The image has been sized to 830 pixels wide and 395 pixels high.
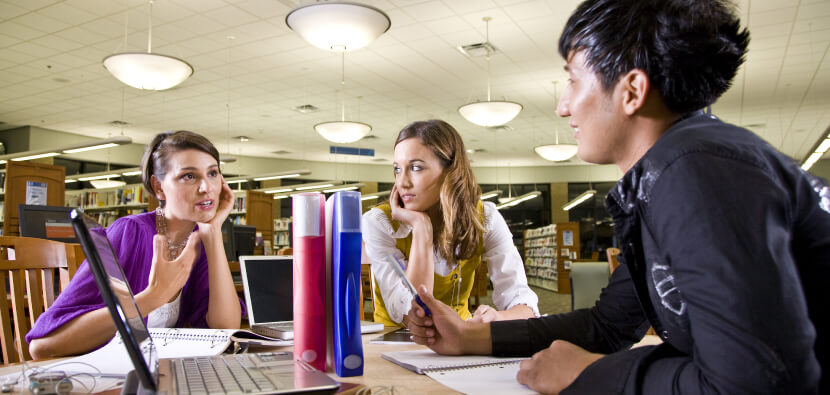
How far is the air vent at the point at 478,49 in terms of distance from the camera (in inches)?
315

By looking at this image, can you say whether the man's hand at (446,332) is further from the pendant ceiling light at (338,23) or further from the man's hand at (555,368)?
the pendant ceiling light at (338,23)

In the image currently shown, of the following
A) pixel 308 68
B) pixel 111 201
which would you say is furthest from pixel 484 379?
pixel 111 201

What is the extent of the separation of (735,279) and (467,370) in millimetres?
542

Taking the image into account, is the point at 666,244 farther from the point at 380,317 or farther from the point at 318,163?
the point at 318,163

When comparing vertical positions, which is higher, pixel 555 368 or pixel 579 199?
pixel 579 199

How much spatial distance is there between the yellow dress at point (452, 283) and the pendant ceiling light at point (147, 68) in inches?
192

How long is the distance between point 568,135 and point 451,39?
7.73 m

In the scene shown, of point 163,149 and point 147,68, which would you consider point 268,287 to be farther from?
point 147,68

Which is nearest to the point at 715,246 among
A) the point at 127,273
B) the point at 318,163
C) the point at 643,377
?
the point at 643,377

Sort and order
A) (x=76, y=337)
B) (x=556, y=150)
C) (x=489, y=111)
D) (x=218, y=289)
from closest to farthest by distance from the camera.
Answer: (x=76, y=337)
(x=218, y=289)
(x=489, y=111)
(x=556, y=150)

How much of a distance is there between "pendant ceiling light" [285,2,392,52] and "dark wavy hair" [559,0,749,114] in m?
4.57

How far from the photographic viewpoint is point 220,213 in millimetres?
1835

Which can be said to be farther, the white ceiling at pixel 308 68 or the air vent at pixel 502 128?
the air vent at pixel 502 128

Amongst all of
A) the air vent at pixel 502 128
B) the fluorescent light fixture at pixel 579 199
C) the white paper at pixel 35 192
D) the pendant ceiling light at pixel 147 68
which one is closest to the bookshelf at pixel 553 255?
the fluorescent light fixture at pixel 579 199
